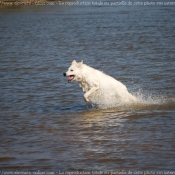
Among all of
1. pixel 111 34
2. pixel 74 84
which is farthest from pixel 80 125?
pixel 111 34

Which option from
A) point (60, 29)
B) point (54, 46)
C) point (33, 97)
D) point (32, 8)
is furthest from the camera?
point (32, 8)

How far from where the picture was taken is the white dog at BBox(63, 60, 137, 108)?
11336 mm

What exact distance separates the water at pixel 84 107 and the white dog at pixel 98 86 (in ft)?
0.73

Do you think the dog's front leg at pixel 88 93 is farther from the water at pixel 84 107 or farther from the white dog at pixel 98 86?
the water at pixel 84 107

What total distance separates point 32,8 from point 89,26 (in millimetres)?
16718

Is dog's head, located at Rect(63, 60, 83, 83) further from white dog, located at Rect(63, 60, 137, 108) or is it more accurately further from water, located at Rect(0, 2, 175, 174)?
water, located at Rect(0, 2, 175, 174)

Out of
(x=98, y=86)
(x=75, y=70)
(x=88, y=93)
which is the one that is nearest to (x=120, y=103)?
(x=98, y=86)

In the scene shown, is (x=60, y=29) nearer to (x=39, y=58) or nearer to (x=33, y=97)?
(x=39, y=58)

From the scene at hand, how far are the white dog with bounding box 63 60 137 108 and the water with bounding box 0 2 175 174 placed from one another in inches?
8.7

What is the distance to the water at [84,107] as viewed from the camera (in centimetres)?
822

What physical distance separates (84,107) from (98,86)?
716 mm

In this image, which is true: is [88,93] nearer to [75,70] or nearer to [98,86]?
[98,86]

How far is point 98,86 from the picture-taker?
11.5 metres

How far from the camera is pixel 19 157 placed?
8.29 metres
